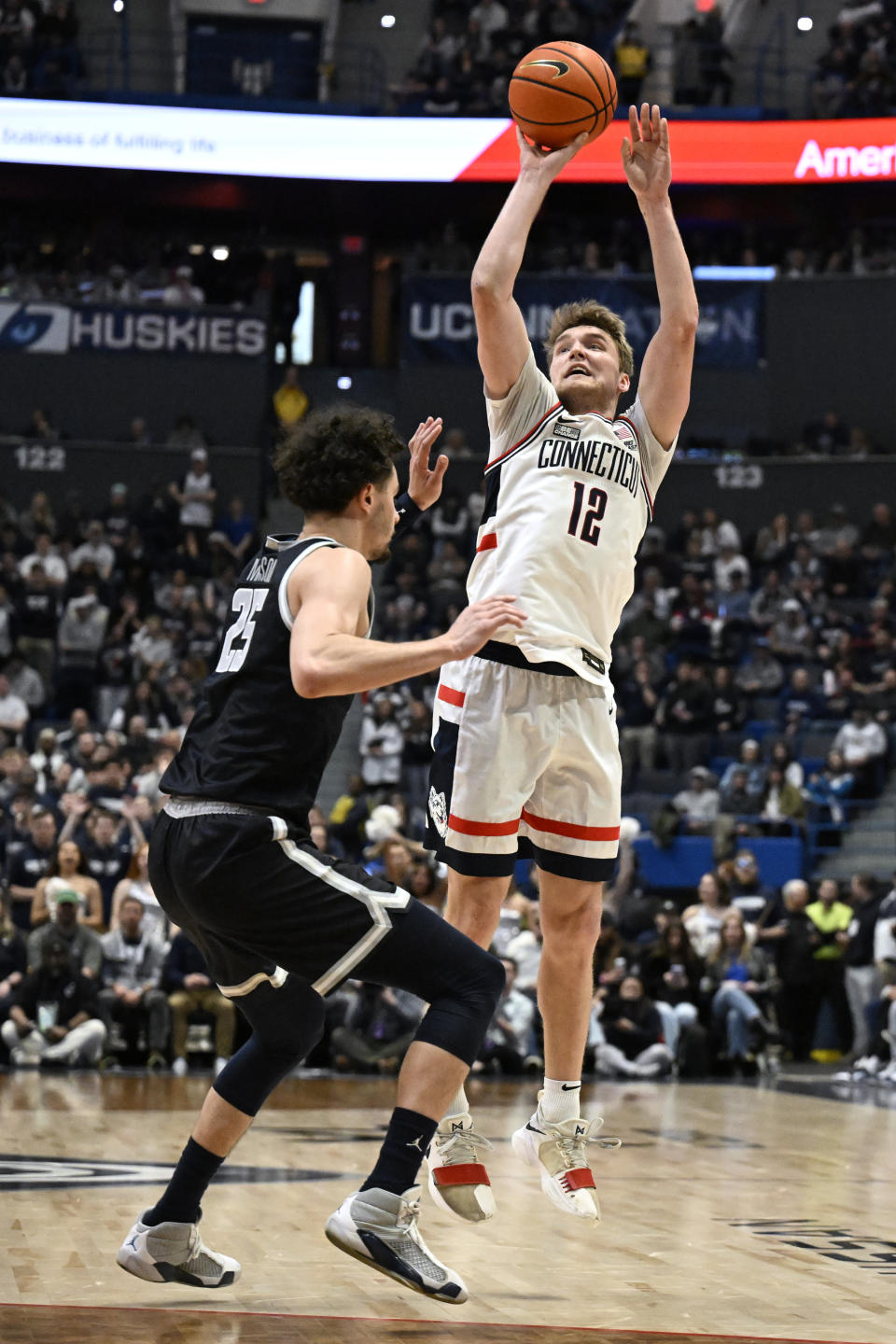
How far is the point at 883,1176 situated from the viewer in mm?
7512

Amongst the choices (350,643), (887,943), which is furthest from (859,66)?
(350,643)

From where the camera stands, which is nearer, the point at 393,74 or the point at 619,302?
the point at 619,302

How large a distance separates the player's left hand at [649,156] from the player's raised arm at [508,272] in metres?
0.18

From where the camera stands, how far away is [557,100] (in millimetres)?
5137

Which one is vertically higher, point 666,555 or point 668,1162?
point 666,555

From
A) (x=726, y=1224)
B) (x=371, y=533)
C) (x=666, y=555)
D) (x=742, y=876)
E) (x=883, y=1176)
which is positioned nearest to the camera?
(x=371, y=533)

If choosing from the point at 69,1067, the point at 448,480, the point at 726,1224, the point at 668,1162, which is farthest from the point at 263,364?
the point at 726,1224

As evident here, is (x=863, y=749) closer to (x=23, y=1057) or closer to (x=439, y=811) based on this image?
(x=23, y=1057)

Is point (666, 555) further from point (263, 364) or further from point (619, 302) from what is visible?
point (263, 364)

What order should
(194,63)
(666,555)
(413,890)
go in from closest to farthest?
(413,890), (666,555), (194,63)

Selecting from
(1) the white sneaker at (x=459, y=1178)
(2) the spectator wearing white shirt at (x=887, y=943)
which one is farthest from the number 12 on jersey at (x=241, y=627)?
(2) the spectator wearing white shirt at (x=887, y=943)

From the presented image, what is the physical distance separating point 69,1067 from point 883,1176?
7.15 metres

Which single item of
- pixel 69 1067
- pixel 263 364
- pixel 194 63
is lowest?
pixel 69 1067

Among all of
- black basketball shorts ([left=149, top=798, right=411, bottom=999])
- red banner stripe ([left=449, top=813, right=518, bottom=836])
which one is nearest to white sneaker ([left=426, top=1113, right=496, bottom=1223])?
black basketball shorts ([left=149, top=798, right=411, bottom=999])
